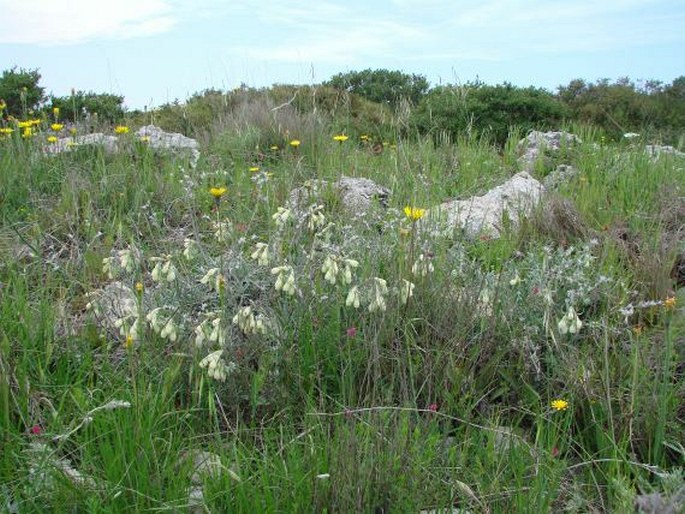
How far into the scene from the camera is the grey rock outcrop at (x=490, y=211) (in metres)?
4.14

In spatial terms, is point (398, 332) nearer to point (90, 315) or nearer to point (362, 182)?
point (90, 315)

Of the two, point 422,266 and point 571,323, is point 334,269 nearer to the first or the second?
point 422,266

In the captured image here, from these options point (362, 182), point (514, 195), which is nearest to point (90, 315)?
point (362, 182)

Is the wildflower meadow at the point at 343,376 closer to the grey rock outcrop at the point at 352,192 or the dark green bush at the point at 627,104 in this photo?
the grey rock outcrop at the point at 352,192

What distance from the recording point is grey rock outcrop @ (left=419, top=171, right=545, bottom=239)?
4142mm

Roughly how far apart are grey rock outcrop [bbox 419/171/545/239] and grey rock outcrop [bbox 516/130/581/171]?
1.34 metres

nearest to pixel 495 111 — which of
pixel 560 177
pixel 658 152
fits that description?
pixel 658 152

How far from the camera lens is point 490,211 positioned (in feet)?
16.6

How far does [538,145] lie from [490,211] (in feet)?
9.91

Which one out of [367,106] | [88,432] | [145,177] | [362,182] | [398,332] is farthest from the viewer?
[367,106]

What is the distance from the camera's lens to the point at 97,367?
274 cm

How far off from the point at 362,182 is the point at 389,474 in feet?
12.7

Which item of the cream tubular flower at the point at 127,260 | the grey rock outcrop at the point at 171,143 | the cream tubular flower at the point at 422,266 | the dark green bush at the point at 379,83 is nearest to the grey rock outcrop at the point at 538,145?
the grey rock outcrop at the point at 171,143

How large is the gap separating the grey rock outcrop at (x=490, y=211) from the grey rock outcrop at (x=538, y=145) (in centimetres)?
134
